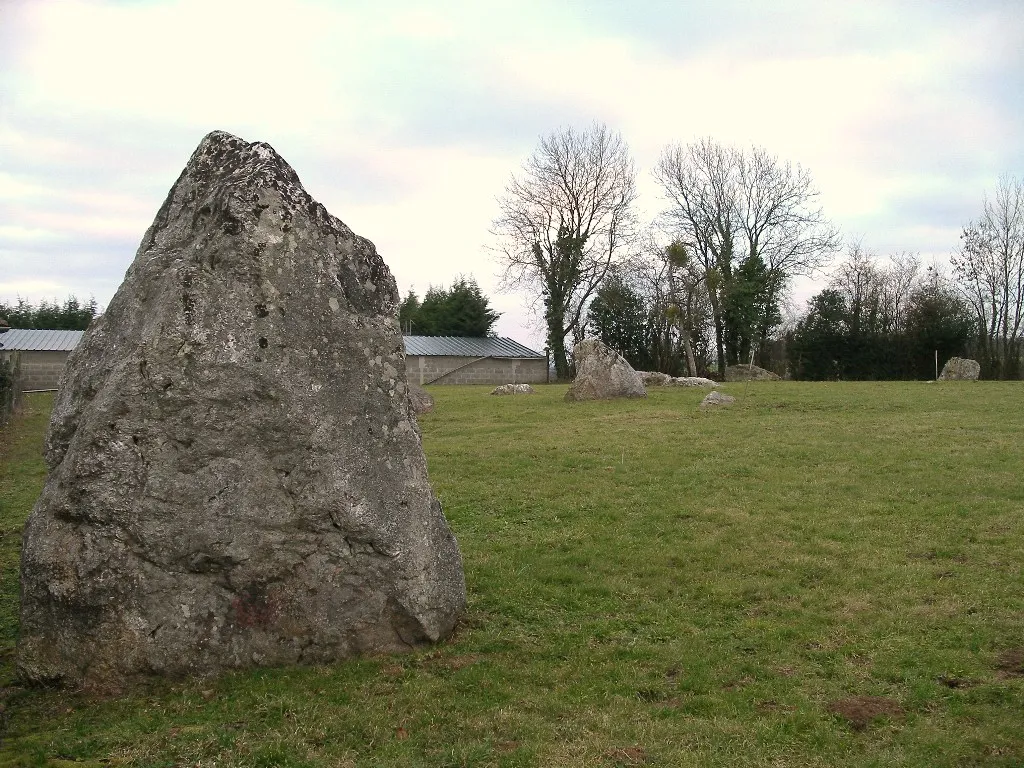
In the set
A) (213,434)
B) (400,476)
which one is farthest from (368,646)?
(213,434)

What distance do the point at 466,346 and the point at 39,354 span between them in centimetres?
2535

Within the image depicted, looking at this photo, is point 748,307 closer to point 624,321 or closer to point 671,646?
point 624,321

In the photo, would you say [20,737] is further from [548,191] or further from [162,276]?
[548,191]

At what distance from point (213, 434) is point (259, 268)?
119cm

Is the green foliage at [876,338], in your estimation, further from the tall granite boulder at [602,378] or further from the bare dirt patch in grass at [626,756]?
the bare dirt patch in grass at [626,756]

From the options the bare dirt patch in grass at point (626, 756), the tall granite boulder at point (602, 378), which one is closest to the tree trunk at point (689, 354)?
the tall granite boulder at point (602, 378)

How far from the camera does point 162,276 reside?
6.08 meters

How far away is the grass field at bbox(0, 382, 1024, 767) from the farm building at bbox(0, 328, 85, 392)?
118 feet

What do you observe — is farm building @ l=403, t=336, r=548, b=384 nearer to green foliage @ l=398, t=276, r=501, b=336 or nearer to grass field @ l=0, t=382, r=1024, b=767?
green foliage @ l=398, t=276, r=501, b=336

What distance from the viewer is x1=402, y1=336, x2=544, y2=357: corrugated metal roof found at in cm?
5559

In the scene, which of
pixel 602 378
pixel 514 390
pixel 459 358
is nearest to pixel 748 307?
pixel 459 358

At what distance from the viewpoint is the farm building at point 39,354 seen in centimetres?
4547

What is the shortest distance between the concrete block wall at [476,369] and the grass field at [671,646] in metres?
40.2

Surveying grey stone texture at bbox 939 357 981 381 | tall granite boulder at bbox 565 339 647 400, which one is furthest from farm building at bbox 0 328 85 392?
grey stone texture at bbox 939 357 981 381
